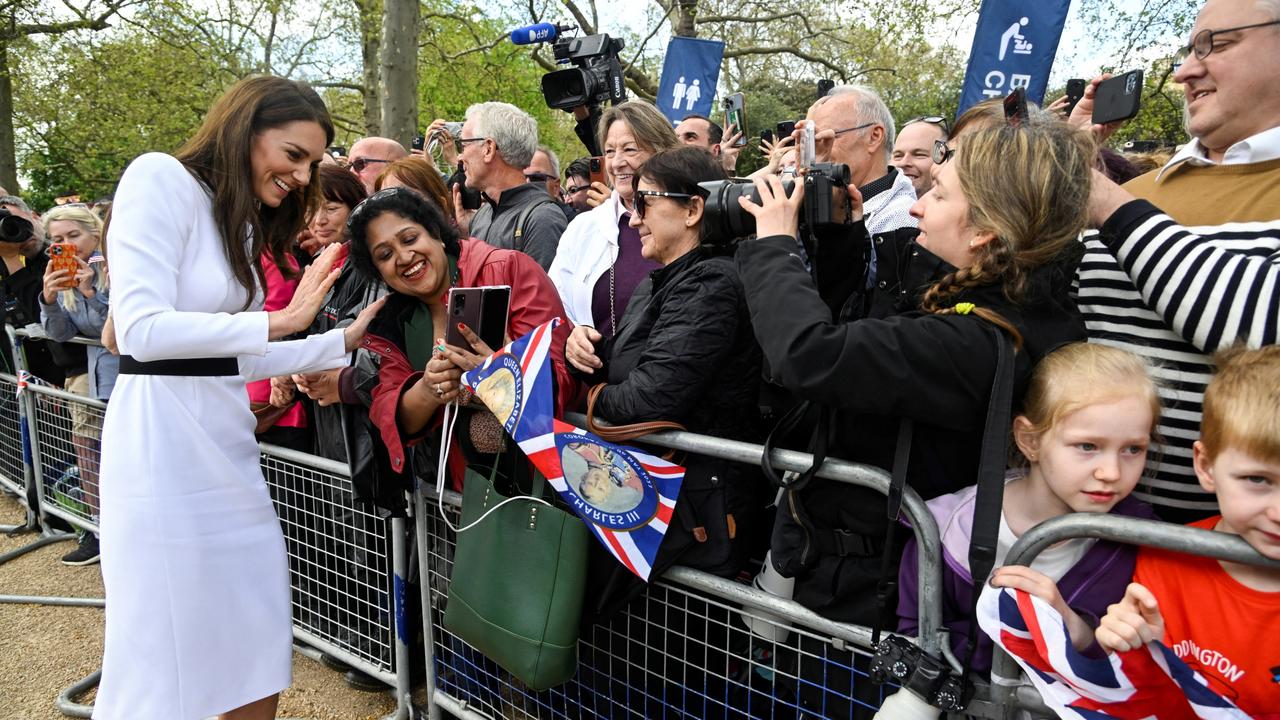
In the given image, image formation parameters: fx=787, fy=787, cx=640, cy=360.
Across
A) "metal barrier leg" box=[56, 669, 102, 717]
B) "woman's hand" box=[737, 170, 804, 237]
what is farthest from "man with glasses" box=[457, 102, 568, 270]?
→ "metal barrier leg" box=[56, 669, 102, 717]

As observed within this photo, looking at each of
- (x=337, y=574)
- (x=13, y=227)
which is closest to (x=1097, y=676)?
(x=337, y=574)

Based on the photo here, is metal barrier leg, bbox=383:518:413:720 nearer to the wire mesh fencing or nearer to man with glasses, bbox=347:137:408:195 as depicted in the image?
the wire mesh fencing

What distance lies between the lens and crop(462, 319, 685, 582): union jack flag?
6.64 ft

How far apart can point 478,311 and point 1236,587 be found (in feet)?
6.01

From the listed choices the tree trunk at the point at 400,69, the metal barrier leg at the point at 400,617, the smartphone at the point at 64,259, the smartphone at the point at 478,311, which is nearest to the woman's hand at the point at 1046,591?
the smartphone at the point at 478,311

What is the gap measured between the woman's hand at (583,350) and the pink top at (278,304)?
4.07 feet

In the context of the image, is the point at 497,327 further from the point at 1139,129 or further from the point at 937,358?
the point at 1139,129

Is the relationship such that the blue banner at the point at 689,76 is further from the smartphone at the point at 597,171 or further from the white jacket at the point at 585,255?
the white jacket at the point at 585,255

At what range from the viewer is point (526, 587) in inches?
84.5

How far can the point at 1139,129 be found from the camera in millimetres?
13766

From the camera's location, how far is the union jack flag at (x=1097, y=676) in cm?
130

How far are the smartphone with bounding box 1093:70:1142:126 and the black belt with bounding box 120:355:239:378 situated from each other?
2.74 metres

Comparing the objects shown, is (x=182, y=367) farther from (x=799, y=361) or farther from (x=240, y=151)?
(x=799, y=361)

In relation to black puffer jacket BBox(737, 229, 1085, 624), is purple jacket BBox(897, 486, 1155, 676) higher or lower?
lower
